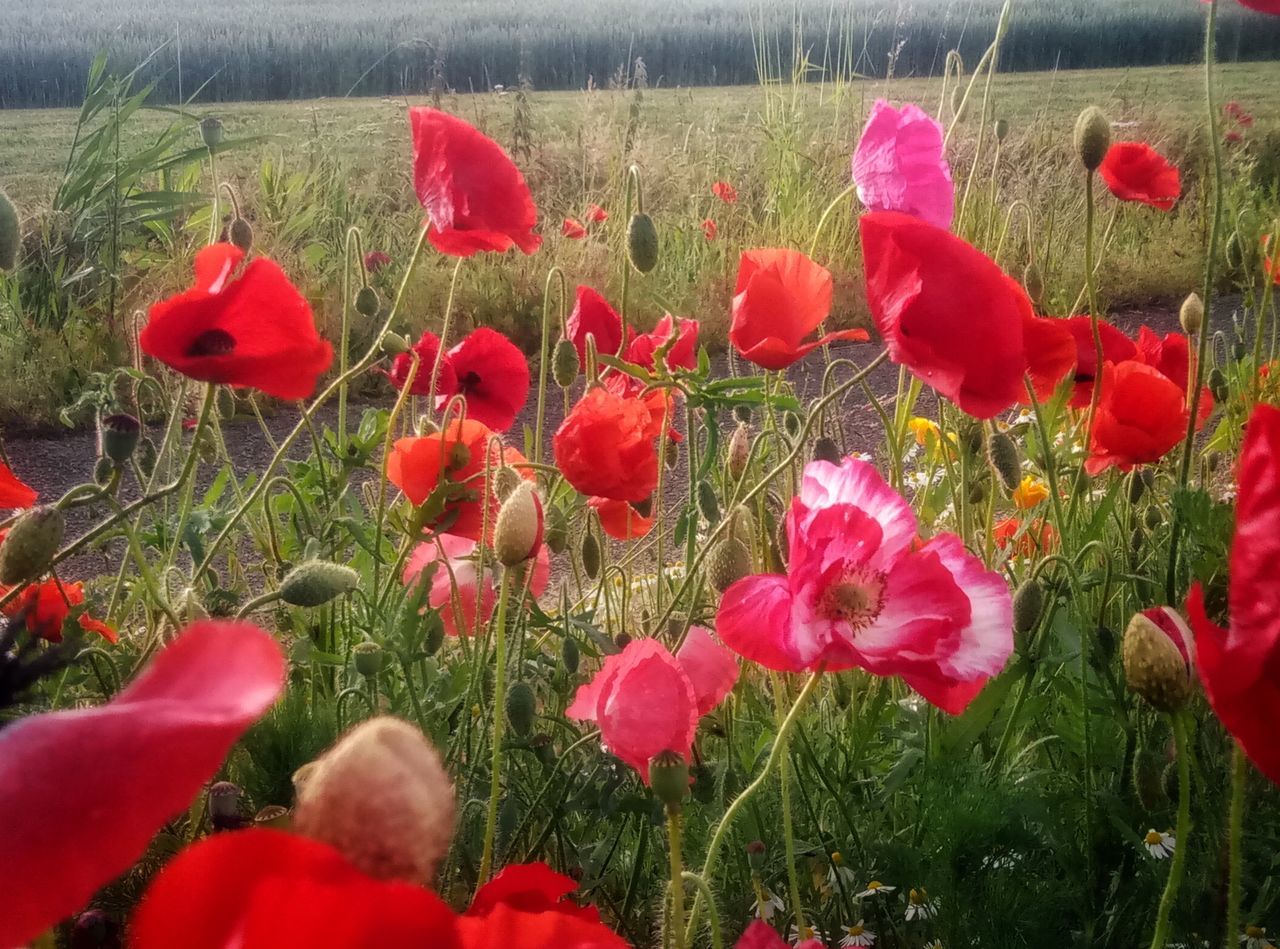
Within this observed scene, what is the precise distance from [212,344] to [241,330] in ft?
0.06

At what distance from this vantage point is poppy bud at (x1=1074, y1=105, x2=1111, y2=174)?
76cm

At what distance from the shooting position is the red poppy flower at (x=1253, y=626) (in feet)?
0.76

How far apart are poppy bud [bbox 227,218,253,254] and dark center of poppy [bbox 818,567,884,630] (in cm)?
58

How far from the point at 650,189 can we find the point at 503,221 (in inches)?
105

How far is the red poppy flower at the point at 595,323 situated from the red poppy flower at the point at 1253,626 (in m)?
0.61

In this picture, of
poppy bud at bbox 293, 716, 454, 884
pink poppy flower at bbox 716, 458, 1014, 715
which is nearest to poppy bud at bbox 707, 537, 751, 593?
pink poppy flower at bbox 716, 458, 1014, 715

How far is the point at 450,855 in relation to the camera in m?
0.55

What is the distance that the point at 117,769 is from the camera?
0.12m

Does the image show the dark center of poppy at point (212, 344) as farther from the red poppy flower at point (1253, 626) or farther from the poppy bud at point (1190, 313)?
the poppy bud at point (1190, 313)

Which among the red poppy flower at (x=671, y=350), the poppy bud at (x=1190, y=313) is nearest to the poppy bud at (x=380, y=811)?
the red poppy flower at (x=671, y=350)

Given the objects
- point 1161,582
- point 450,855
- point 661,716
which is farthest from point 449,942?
point 1161,582

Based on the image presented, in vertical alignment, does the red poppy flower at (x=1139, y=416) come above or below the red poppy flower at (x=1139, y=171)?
below

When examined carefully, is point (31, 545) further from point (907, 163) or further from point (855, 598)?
point (907, 163)

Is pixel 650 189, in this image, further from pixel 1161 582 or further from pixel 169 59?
pixel 1161 582
